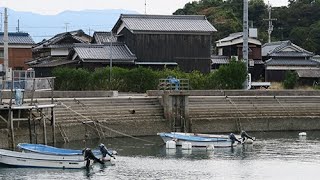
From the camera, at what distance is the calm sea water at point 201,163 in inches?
1130

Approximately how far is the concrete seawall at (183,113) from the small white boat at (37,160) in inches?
198

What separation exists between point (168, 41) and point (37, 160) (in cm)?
2900

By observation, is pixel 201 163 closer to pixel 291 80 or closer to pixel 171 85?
pixel 171 85

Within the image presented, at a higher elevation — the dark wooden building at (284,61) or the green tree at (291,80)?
the dark wooden building at (284,61)

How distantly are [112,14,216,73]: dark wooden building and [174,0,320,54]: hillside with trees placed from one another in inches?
1038

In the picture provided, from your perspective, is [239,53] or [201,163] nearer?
[201,163]

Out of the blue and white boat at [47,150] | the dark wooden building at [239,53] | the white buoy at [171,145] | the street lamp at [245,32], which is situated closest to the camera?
the blue and white boat at [47,150]

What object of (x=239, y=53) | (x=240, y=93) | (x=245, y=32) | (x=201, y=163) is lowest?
(x=201, y=163)

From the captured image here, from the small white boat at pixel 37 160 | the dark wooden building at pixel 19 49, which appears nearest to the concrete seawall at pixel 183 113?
the small white boat at pixel 37 160

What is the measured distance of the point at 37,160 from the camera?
3000cm

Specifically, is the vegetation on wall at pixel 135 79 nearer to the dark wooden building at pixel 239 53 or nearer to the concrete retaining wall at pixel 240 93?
the concrete retaining wall at pixel 240 93

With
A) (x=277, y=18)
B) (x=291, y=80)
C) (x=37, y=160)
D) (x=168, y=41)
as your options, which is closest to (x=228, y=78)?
(x=168, y=41)

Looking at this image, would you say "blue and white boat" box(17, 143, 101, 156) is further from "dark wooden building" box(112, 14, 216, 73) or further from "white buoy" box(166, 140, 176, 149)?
"dark wooden building" box(112, 14, 216, 73)

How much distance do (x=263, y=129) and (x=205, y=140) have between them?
9.44 m
